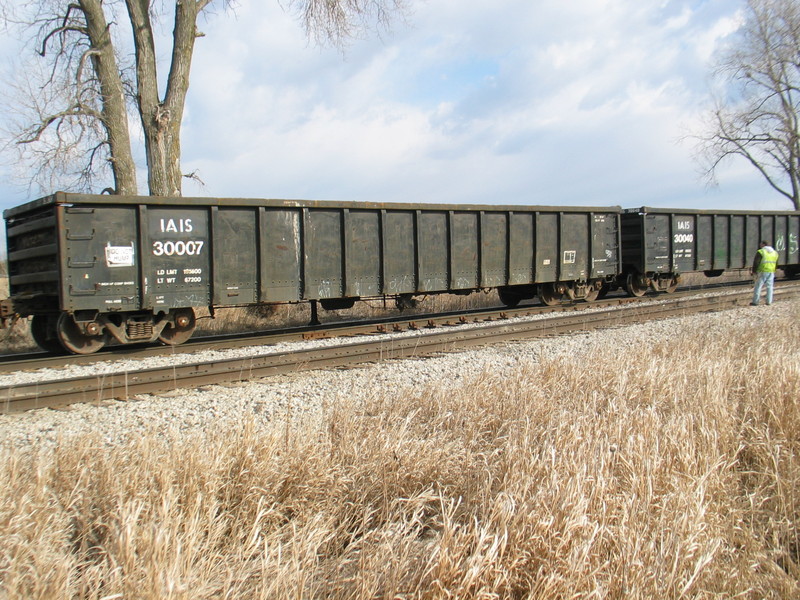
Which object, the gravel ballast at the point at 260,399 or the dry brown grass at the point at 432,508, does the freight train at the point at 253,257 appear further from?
the dry brown grass at the point at 432,508

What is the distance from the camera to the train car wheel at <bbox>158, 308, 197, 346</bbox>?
10.4 metres

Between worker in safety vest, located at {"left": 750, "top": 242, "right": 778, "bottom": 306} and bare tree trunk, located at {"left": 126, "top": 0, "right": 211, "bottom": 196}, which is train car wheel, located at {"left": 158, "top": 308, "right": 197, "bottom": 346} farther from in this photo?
worker in safety vest, located at {"left": 750, "top": 242, "right": 778, "bottom": 306}

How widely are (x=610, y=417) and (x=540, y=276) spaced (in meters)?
11.1

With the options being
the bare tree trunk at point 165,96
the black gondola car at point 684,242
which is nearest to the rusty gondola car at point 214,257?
the bare tree trunk at point 165,96

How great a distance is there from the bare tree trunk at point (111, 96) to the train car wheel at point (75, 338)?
28.2 feet

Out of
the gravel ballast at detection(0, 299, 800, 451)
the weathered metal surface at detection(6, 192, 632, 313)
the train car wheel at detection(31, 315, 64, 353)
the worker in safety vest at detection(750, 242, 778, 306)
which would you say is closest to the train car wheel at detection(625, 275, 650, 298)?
the weathered metal surface at detection(6, 192, 632, 313)

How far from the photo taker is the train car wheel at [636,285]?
62.0 ft

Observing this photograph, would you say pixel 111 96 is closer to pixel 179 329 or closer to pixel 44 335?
pixel 44 335

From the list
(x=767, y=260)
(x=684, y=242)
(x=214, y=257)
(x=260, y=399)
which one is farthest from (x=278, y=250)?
(x=684, y=242)

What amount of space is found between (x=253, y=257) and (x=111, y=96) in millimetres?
10389

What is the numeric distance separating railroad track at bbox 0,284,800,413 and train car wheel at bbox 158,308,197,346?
2507 mm

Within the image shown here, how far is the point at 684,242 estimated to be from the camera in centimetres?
1980

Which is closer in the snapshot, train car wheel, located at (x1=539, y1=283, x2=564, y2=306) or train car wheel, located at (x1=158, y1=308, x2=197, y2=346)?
train car wheel, located at (x1=158, y1=308, x2=197, y2=346)

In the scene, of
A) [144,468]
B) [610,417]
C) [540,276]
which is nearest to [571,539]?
[610,417]
